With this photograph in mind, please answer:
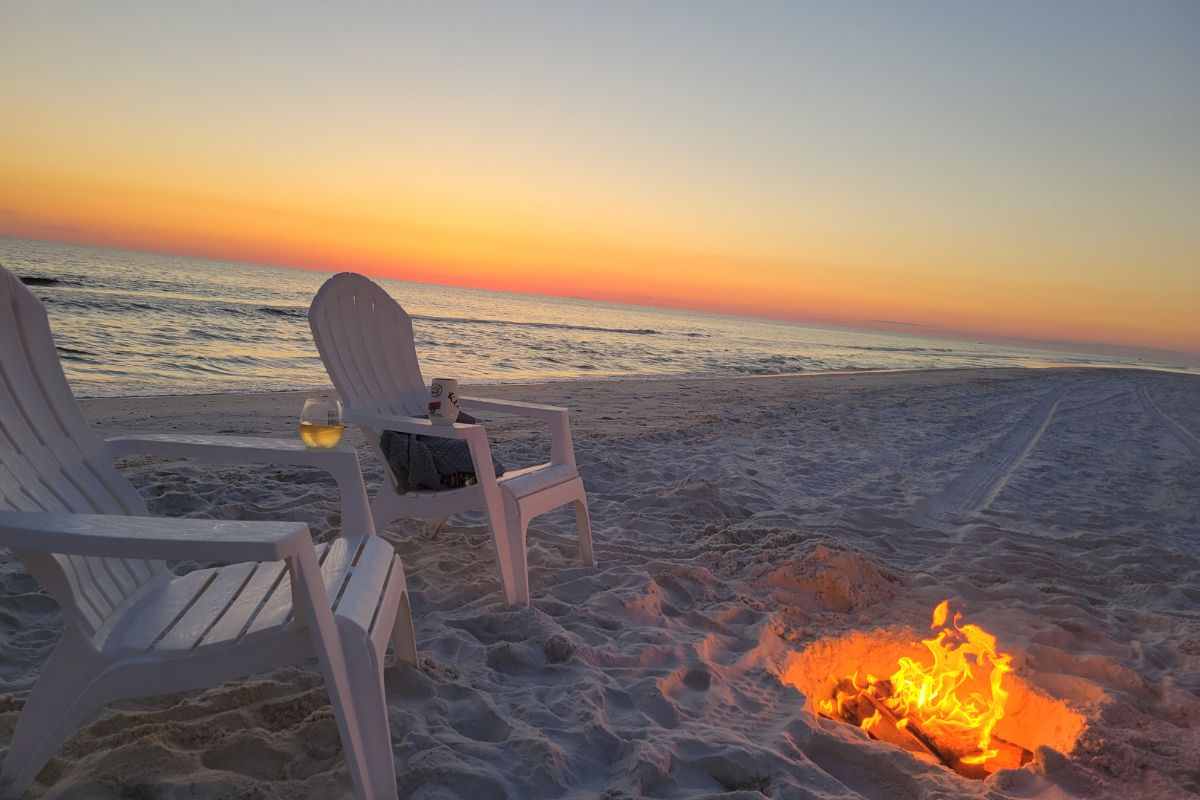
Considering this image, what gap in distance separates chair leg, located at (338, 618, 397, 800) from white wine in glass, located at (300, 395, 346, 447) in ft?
2.17

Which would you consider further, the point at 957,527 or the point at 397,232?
the point at 397,232

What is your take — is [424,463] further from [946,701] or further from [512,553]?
[946,701]

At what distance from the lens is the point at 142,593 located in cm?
156

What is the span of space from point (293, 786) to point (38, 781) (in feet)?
1.71

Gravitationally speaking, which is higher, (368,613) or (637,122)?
(637,122)

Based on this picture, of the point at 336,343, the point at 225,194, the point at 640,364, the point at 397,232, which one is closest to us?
the point at 336,343

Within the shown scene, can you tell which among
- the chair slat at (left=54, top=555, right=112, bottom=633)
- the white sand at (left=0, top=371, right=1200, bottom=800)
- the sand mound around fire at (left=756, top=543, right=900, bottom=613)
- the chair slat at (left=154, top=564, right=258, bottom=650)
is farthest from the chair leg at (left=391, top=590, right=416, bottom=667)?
the sand mound around fire at (left=756, top=543, right=900, bottom=613)

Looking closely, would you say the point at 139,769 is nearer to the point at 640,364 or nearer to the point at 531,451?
the point at 531,451

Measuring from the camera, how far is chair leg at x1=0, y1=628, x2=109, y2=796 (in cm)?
129

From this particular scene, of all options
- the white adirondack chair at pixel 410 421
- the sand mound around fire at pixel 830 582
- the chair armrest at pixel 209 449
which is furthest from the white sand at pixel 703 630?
the chair armrest at pixel 209 449

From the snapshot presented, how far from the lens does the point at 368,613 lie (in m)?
1.40

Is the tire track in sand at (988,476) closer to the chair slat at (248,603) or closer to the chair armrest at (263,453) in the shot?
the chair armrest at (263,453)

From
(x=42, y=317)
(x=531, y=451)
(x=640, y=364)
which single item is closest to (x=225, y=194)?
(x=640, y=364)

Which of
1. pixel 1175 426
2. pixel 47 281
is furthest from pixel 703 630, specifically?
pixel 47 281
